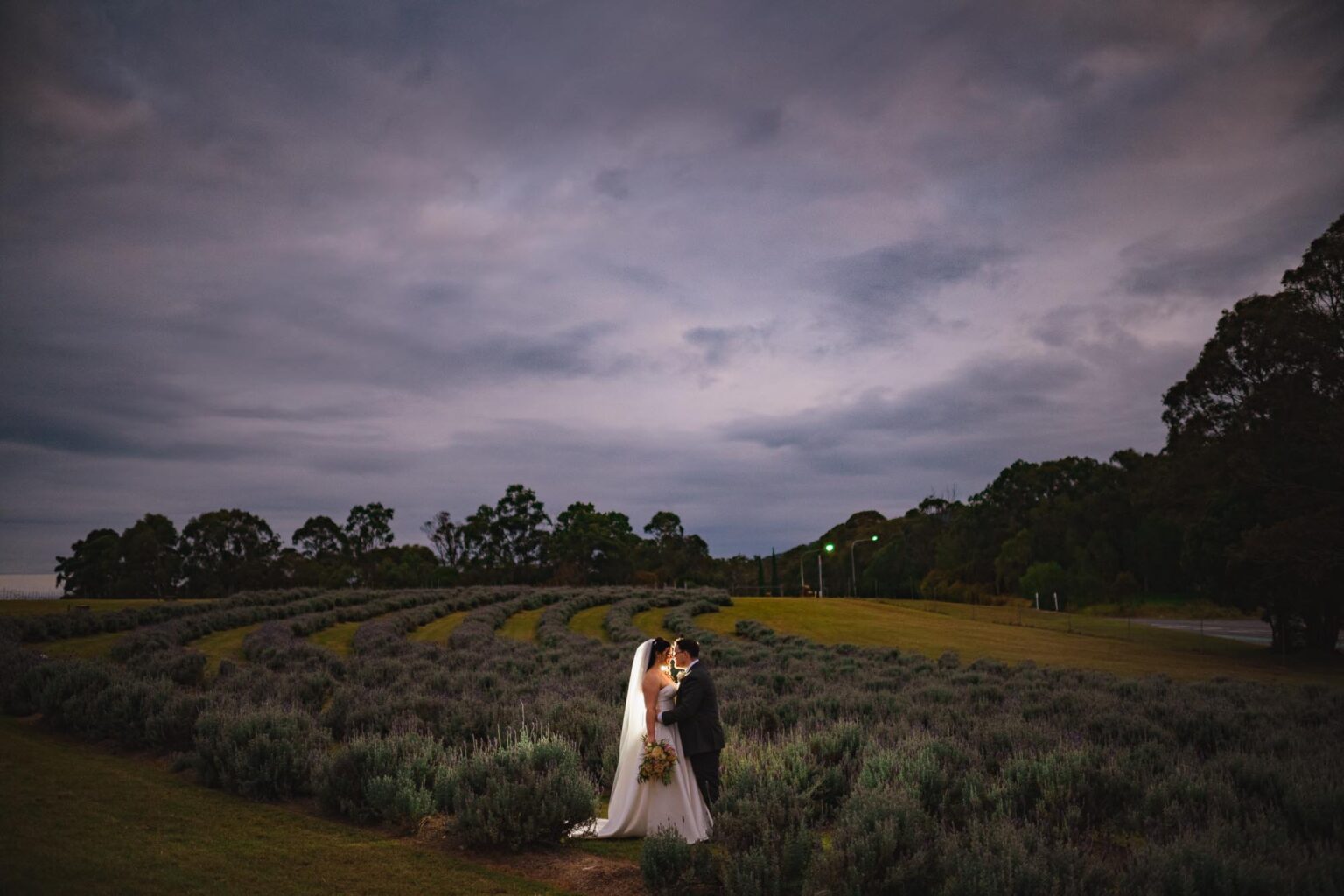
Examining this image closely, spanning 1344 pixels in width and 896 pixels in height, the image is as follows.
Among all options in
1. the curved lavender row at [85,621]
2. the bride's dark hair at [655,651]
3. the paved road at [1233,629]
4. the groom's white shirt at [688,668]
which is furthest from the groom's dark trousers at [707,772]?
the paved road at [1233,629]

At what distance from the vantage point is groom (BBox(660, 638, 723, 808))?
889cm

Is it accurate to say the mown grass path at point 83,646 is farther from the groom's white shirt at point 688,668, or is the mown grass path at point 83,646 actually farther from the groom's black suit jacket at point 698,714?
the groom's black suit jacket at point 698,714

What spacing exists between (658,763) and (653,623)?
1509 inches

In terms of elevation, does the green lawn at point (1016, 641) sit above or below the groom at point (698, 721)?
below

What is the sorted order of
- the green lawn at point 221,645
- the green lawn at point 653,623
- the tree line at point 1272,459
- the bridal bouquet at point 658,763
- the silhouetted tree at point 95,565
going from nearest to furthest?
1. the bridal bouquet at point 658,763
2. the green lawn at point 221,645
3. the tree line at point 1272,459
4. the green lawn at point 653,623
5. the silhouetted tree at point 95,565

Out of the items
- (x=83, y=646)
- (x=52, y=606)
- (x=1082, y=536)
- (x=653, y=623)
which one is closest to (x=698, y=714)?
(x=83, y=646)

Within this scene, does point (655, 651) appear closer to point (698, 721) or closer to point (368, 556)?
point (698, 721)

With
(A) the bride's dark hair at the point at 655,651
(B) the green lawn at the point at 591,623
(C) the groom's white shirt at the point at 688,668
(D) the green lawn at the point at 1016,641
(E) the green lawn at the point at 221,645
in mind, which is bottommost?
(D) the green lawn at the point at 1016,641

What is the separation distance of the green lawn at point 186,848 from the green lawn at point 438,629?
77.3 ft

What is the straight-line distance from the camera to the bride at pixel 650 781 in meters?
8.84

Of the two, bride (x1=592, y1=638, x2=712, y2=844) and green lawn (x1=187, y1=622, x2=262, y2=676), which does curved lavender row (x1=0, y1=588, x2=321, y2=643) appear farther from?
bride (x1=592, y1=638, x2=712, y2=844)

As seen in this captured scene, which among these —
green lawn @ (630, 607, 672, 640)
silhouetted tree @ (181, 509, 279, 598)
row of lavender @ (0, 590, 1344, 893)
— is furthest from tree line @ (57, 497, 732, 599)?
row of lavender @ (0, 590, 1344, 893)

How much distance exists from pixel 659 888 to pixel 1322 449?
40.8 m

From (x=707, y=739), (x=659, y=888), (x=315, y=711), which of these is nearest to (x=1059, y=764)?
(x=707, y=739)
